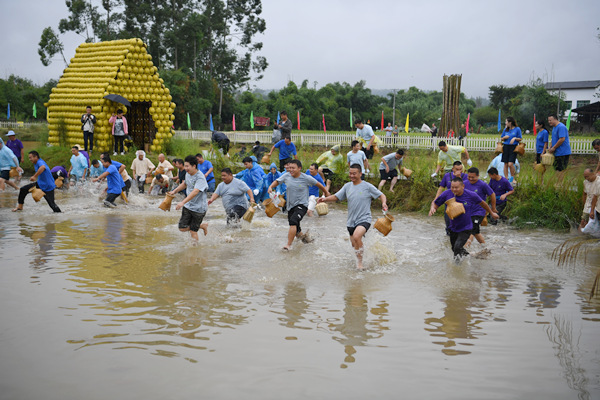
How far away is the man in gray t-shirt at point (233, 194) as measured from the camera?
11.0 m

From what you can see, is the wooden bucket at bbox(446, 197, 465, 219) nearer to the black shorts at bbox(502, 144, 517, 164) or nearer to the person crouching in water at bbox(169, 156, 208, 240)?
the person crouching in water at bbox(169, 156, 208, 240)

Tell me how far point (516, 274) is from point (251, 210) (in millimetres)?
4892

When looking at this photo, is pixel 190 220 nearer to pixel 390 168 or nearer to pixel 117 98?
pixel 390 168

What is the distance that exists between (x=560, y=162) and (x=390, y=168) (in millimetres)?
4153

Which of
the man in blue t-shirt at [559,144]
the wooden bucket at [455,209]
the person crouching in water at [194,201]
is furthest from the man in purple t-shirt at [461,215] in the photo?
the man in blue t-shirt at [559,144]

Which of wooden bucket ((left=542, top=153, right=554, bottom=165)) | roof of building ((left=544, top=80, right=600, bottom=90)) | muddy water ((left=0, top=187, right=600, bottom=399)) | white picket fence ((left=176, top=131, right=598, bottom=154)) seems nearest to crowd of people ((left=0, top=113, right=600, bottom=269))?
wooden bucket ((left=542, top=153, right=554, bottom=165))

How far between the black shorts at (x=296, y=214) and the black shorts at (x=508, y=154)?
20.1 feet

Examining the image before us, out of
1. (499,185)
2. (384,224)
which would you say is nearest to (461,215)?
(384,224)

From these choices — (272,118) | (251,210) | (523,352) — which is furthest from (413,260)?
(272,118)

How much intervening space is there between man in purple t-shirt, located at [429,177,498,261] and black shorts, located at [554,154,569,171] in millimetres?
4961

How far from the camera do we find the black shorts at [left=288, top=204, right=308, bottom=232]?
9836 mm

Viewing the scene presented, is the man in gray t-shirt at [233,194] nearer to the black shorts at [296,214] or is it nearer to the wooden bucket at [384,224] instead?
the black shorts at [296,214]

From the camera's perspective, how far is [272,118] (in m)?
45.9

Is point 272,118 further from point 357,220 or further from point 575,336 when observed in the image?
point 575,336
